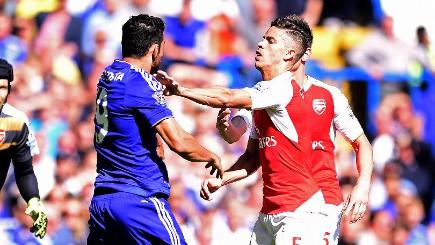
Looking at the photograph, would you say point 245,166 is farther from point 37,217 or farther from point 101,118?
point 37,217

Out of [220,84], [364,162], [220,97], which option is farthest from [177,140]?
Answer: [220,84]

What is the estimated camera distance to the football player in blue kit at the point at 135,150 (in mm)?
6590

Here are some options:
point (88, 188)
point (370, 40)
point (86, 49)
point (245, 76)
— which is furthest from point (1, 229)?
point (370, 40)

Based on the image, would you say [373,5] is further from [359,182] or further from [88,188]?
[359,182]

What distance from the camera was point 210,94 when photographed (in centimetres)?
668

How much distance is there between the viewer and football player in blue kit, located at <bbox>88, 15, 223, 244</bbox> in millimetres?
6590

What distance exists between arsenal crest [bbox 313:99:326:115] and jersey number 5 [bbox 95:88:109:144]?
1.52 meters

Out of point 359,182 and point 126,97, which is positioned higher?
point 126,97

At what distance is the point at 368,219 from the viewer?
44.1 feet

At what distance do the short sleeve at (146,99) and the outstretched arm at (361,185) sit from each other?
151 cm

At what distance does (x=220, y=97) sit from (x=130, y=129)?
651 millimetres

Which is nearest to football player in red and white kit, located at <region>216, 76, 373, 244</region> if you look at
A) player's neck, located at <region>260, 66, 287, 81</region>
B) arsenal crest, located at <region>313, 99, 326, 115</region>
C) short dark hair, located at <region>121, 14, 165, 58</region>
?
arsenal crest, located at <region>313, 99, 326, 115</region>

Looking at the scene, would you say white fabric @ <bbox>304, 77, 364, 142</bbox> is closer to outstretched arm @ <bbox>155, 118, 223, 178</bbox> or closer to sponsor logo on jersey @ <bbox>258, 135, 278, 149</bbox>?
sponsor logo on jersey @ <bbox>258, 135, 278, 149</bbox>

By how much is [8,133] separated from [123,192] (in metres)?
1.43
